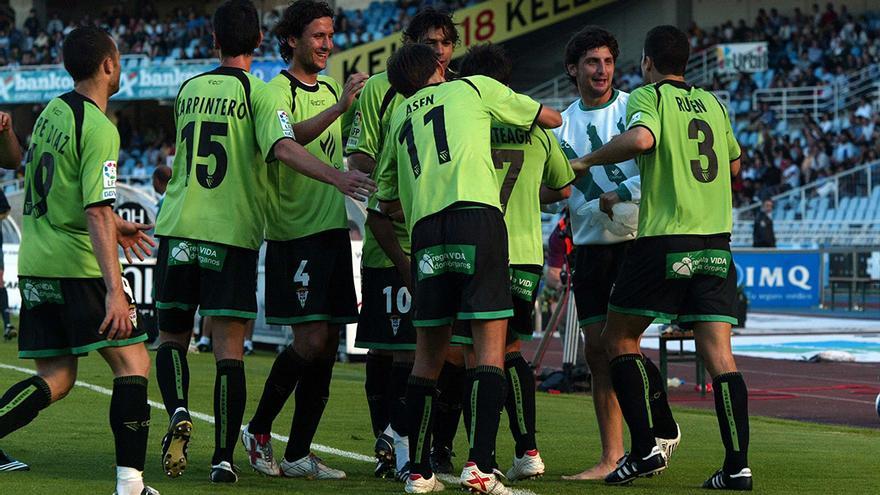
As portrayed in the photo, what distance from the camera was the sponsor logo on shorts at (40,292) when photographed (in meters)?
5.92

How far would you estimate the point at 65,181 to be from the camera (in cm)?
588

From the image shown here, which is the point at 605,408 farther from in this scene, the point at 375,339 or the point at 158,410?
the point at 158,410

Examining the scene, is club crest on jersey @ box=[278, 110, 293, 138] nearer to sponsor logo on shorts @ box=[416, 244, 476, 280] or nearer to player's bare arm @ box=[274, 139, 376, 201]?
player's bare arm @ box=[274, 139, 376, 201]

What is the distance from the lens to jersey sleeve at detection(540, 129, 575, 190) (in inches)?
267

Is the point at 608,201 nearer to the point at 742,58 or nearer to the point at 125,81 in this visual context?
the point at 742,58

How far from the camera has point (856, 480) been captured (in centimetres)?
702

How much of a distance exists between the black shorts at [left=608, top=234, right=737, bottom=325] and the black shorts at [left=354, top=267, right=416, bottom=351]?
1.16 meters

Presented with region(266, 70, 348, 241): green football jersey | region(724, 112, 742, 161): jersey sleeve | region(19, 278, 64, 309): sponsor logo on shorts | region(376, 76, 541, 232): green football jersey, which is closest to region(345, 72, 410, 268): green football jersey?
region(266, 70, 348, 241): green football jersey

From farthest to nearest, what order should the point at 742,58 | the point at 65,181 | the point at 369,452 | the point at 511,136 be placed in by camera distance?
the point at 742,58 → the point at 369,452 → the point at 511,136 → the point at 65,181

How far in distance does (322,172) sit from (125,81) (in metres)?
39.8

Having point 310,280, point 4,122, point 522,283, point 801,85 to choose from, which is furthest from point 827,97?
point 4,122

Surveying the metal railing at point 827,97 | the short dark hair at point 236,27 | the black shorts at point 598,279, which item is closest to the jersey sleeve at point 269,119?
the short dark hair at point 236,27

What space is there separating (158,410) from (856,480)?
5.09 metres

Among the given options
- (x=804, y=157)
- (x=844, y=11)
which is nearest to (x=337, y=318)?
(x=804, y=157)
